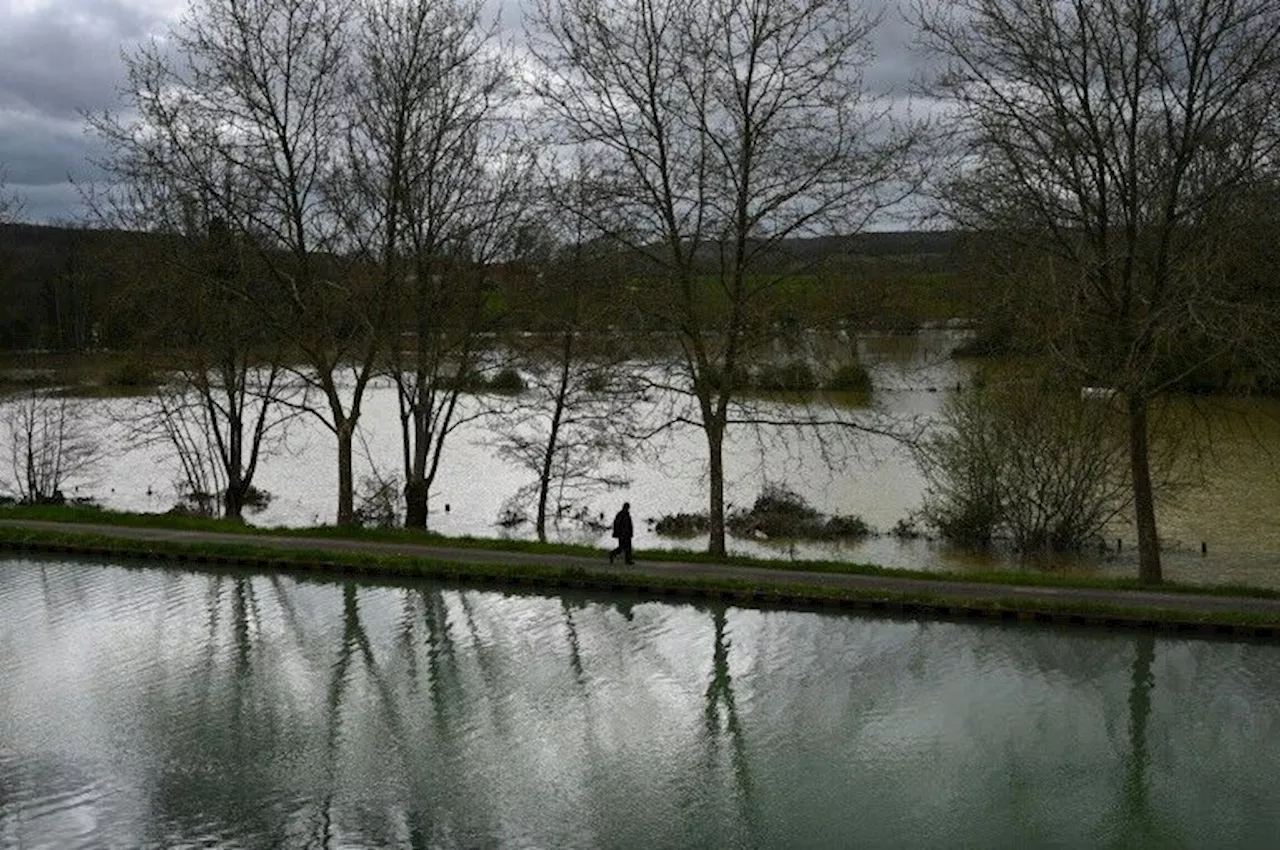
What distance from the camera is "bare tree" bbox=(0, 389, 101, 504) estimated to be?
3391cm

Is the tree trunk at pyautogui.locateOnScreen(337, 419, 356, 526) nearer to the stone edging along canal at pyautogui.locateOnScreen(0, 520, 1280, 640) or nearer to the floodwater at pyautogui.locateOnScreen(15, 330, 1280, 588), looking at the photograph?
the stone edging along canal at pyautogui.locateOnScreen(0, 520, 1280, 640)

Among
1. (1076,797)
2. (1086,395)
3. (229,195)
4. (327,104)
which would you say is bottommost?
A: (1076,797)

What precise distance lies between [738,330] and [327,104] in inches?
380

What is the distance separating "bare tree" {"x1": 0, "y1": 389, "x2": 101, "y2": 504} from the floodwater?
1.02 metres

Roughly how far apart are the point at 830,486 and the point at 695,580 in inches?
573

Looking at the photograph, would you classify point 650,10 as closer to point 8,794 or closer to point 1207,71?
point 1207,71

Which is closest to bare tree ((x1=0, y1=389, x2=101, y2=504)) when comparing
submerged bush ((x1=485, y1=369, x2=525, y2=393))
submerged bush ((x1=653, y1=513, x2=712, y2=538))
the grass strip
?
the grass strip

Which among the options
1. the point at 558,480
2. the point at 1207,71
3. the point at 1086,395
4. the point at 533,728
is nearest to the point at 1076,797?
the point at 533,728

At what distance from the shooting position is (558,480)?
120 ft

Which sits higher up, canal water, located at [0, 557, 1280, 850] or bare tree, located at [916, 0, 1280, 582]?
bare tree, located at [916, 0, 1280, 582]

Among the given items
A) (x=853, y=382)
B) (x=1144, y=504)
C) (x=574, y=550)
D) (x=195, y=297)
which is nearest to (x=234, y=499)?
(x=195, y=297)

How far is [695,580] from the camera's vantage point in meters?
20.7

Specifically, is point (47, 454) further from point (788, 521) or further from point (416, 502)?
point (788, 521)

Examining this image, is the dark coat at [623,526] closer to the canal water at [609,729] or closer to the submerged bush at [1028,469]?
the canal water at [609,729]
